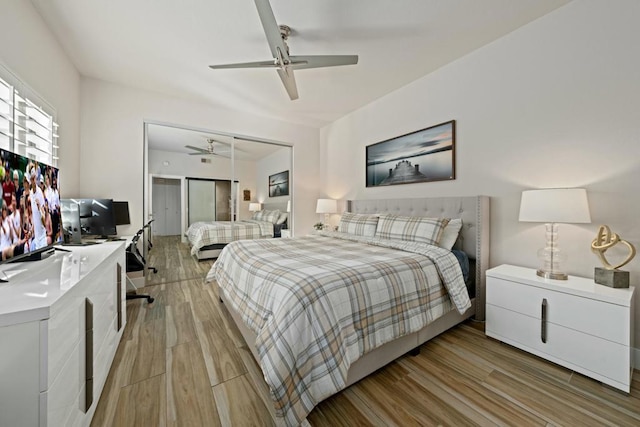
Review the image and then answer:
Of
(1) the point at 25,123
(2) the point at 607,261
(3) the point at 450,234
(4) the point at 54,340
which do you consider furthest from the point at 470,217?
(1) the point at 25,123

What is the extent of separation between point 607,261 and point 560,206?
56cm

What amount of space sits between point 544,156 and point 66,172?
4.66 metres

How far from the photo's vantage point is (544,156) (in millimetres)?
2156

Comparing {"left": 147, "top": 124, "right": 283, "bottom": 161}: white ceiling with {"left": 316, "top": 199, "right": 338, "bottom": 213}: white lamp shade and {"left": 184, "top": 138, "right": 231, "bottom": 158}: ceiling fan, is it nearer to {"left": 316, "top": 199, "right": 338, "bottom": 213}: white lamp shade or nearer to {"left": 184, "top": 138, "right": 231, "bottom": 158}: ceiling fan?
{"left": 184, "top": 138, "right": 231, "bottom": 158}: ceiling fan

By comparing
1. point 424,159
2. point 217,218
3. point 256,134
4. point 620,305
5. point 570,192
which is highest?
point 256,134

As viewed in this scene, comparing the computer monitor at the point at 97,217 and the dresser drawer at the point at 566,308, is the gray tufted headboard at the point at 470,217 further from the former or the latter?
the computer monitor at the point at 97,217

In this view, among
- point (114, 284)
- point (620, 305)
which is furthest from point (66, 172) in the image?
point (620, 305)

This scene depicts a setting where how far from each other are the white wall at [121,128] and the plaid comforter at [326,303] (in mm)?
2082

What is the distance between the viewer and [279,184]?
→ 4.56 m

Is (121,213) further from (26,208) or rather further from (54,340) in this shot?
(54,340)

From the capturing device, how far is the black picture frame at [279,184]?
178 inches

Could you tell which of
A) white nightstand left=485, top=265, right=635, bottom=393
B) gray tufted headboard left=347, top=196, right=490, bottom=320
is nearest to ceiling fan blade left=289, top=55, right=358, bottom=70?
gray tufted headboard left=347, top=196, right=490, bottom=320

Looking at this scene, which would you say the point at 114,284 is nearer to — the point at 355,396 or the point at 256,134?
the point at 355,396

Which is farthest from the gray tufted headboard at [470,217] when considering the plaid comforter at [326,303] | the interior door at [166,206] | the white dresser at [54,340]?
the interior door at [166,206]
